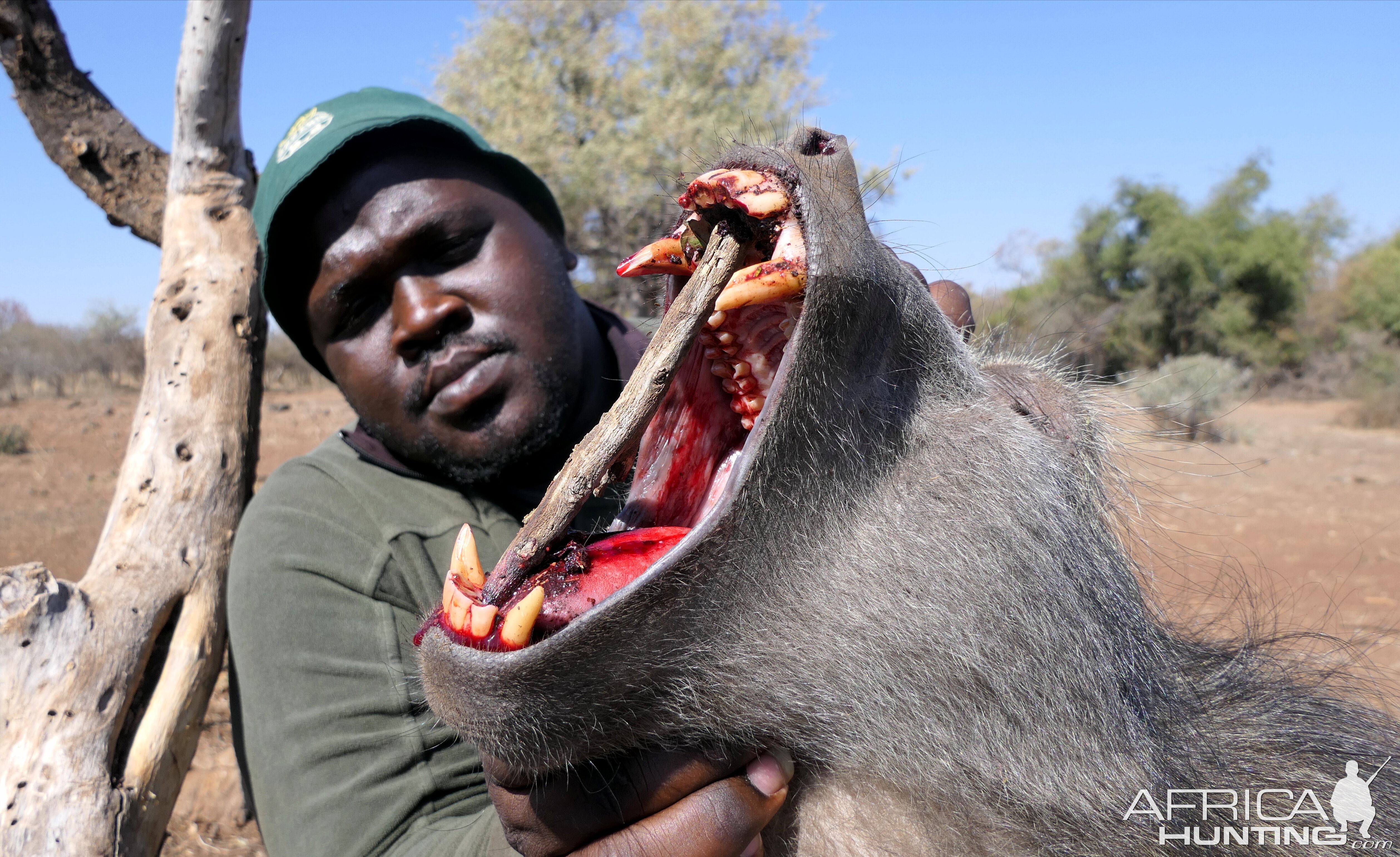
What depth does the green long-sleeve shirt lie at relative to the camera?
1.90 meters

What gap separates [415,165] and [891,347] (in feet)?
5.04

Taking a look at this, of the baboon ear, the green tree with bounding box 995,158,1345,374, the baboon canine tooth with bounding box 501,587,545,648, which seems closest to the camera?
the baboon canine tooth with bounding box 501,587,545,648

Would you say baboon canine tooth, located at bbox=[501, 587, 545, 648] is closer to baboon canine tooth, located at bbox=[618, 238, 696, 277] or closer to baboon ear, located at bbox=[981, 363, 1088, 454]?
baboon canine tooth, located at bbox=[618, 238, 696, 277]

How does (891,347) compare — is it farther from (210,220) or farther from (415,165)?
(210,220)

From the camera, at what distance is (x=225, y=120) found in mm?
3518

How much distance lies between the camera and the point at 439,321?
2.23 meters

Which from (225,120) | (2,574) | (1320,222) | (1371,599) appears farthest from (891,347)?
(1320,222)

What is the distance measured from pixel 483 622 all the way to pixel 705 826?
1.65 feet

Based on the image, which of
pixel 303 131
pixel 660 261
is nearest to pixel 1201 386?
pixel 303 131

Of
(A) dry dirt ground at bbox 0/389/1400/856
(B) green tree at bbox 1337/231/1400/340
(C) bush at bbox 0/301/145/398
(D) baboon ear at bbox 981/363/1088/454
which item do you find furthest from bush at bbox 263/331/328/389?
(B) green tree at bbox 1337/231/1400/340

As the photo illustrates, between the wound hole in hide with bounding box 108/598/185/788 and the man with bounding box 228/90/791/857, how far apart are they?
0.31 meters

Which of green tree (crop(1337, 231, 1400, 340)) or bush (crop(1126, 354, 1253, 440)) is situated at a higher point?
green tree (crop(1337, 231, 1400, 340))

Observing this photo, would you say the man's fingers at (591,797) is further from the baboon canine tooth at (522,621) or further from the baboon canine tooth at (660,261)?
the baboon canine tooth at (660,261)

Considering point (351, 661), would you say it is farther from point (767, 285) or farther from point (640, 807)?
point (767, 285)
